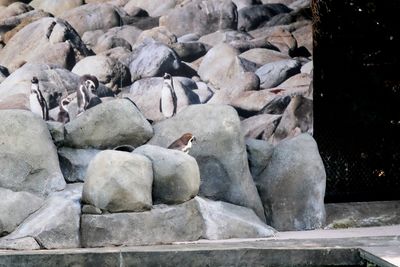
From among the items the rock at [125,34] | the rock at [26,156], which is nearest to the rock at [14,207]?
the rock at [26,156]

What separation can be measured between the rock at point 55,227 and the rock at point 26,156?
0.51 meters

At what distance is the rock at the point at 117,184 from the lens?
7.88 metres

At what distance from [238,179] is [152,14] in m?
2.03

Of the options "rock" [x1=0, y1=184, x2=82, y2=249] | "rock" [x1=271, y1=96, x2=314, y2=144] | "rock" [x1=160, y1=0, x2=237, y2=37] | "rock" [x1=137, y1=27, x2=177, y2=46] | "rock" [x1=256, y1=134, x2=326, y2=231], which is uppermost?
"rock" [x1=160, y1=0, x2=237, y2=37]

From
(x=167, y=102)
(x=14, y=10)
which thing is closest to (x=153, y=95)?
(x=167, y=102)

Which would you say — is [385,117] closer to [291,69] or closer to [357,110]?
[357,110]

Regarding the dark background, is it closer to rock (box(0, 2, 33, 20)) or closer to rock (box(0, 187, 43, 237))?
rock (box(0, 2, 33, 20))

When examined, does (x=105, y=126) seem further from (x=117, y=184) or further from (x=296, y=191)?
(x=296, y=191)

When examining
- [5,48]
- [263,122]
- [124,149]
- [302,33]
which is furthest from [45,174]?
[302,33]

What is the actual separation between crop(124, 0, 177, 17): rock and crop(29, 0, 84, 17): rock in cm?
54

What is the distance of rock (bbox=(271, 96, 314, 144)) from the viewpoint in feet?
31.2

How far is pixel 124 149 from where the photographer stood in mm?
9047

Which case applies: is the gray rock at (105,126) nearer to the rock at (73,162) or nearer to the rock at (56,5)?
the rock at (73,162)

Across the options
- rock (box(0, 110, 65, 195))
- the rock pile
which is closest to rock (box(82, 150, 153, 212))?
the rock pile
